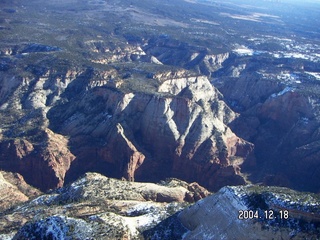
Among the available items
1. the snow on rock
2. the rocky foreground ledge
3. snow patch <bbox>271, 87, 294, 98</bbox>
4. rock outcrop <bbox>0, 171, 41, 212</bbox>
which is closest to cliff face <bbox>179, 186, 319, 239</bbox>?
Result: the rocky foreground ledge

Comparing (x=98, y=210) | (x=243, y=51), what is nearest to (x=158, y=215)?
(x=98, y=210)

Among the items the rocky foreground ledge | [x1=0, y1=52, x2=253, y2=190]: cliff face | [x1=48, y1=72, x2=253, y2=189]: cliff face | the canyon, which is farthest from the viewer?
[x1=48, y1=72, x2=253, y2=189]: cliff face

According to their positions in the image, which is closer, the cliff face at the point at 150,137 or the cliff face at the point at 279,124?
the cliff face at the point at 150,137

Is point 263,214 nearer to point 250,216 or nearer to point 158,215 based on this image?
point 250,216

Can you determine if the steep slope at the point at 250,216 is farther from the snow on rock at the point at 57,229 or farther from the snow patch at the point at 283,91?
the snow patch at the point at 283,91

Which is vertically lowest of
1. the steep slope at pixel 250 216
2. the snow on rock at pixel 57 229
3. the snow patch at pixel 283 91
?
the snow patch at pixel 283 91

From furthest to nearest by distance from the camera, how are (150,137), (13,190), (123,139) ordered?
(150,137) → (123,139) → (13,190)

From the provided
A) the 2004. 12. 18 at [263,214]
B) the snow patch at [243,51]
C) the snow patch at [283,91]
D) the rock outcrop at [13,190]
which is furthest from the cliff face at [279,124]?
the snow patch at [243,51]

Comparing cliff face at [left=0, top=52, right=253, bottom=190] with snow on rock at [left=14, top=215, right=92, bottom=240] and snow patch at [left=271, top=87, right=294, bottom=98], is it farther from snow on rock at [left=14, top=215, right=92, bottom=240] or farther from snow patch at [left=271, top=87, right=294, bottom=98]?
snow on rock at [left=14, top=215, right=92, bottom=240]

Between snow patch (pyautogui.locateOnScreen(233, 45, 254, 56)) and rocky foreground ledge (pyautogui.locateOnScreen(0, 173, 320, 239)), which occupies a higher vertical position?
rocky foreground ledge (pyautogui.locateOnScreen(0, 173, 320, 239))
